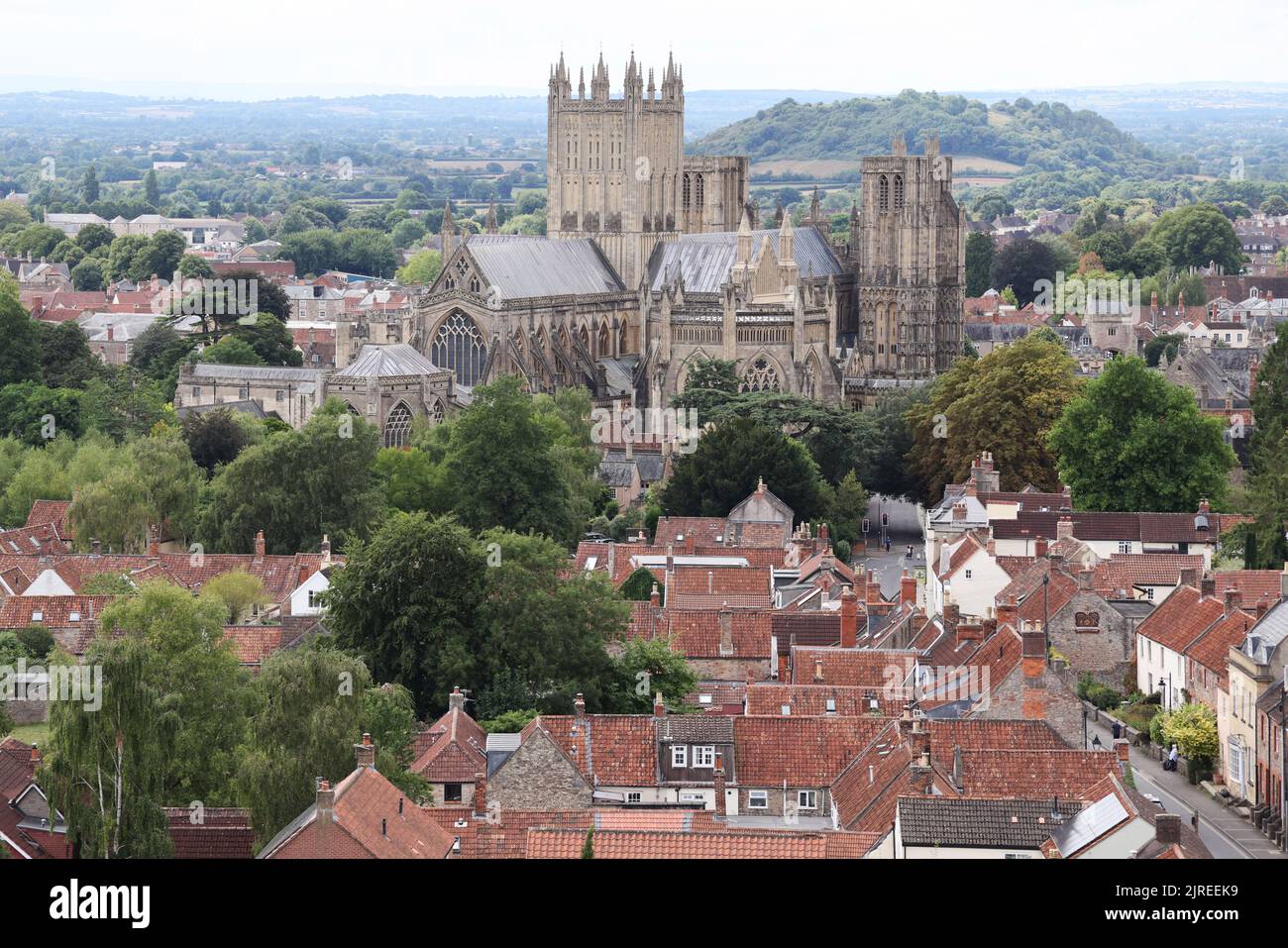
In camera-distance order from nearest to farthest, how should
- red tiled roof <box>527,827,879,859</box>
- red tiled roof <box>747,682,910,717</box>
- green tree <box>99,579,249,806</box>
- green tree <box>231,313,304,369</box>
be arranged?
red tiled roof <box>527,827,879,859</box>, green tree <box>99,579,249,806</box>, red tiled roof <box>747,682,910,717</box>, green tree <box>231,313,304,369</box>

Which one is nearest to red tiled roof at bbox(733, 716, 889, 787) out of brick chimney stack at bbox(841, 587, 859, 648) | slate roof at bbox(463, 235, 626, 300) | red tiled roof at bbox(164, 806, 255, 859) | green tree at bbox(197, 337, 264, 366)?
red tiled roof at bbox(164, 806, 255, 859)

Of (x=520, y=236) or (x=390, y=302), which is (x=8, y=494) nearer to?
(x=520, y=236)

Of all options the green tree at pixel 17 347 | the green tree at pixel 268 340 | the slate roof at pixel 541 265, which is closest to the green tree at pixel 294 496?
the slate roof at pixel 541 265

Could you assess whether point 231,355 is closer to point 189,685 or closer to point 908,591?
point 908,591

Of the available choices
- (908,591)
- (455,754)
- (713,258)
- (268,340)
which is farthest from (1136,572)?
(268,340)

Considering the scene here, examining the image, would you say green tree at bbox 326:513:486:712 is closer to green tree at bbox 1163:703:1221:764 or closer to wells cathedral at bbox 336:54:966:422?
green tree at bbox 1163:703:1221:764
